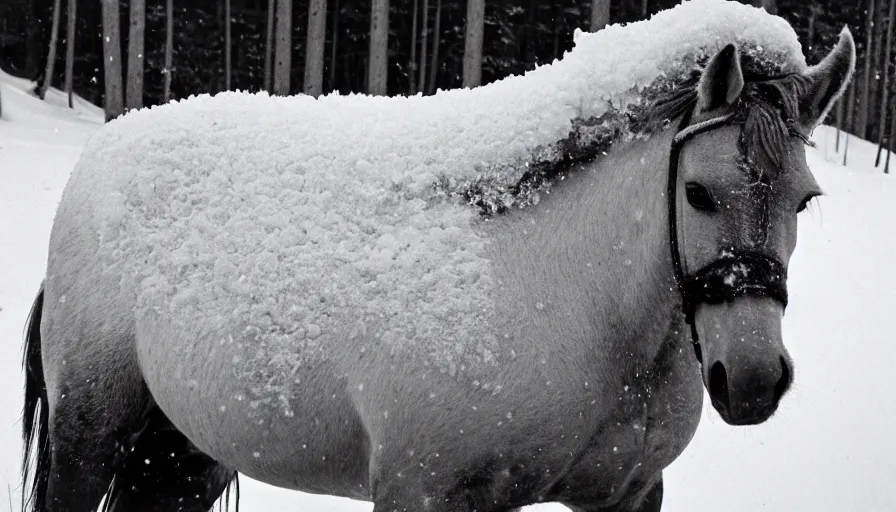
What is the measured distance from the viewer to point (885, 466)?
6.41 meters

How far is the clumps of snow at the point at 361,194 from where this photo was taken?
7.86ft

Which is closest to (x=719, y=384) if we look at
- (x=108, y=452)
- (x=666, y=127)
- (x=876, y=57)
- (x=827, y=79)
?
(x=666, y=127)

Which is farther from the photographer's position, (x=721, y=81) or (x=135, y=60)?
(x=135, y=60)

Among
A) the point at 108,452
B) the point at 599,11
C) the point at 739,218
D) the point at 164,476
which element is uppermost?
the point at 599,11

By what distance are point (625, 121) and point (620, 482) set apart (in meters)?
1.03

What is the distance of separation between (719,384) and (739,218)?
0.42m

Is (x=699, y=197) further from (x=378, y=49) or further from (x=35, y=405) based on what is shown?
(x=378, y=49)

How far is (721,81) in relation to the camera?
2.14 meters

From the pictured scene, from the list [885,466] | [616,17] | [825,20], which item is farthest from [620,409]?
[825,20]

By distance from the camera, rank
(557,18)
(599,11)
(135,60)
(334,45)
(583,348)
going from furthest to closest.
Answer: (557,18) < (334,45) < (135,60) < (599,11) < (583,348)

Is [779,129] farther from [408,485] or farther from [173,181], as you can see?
[173,181]

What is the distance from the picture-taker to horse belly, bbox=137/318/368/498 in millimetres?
2561

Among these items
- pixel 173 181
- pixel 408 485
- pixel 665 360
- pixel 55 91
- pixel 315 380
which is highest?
pixel 173 181

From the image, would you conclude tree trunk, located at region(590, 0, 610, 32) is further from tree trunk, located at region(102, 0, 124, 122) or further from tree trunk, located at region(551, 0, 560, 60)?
tree trunk, located at region(551, 0, 560, 60)
